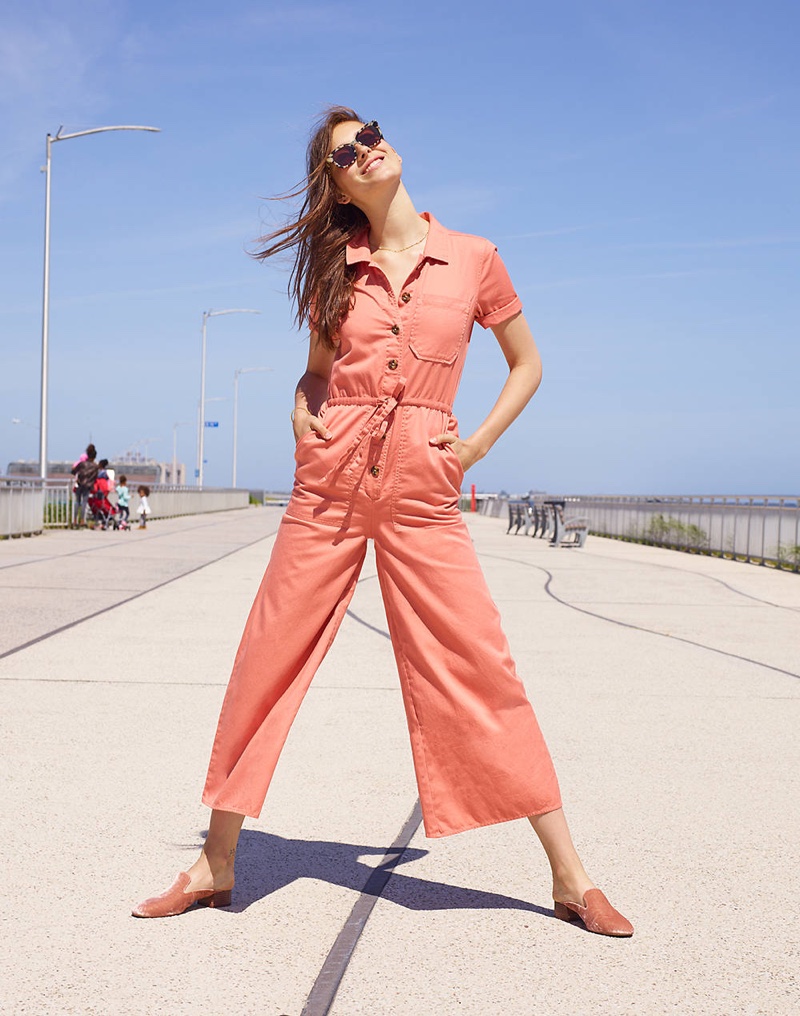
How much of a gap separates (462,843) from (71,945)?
1.45 m

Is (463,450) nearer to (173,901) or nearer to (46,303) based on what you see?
(173,901)

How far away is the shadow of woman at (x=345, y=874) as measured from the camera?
3461mm

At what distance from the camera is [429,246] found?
330cm

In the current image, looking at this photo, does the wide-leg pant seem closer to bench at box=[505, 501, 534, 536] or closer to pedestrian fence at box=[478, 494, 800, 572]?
pedestrian fence at box=[478, 494, 800, 572]

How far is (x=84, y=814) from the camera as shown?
168 inches

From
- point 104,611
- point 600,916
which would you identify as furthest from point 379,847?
point 104,611

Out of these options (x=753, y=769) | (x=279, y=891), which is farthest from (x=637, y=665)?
(x=279, y=891)

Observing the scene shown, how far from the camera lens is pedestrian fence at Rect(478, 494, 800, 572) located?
62.5ft

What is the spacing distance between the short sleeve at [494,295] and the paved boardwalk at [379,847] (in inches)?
62.4

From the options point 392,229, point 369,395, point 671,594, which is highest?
point 392,229

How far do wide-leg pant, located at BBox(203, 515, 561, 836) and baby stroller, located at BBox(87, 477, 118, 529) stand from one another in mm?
24828

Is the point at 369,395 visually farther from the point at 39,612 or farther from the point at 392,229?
the point at 39,612

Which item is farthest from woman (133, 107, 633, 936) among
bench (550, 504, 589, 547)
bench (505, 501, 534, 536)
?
bench (505, 501, 534, 536)

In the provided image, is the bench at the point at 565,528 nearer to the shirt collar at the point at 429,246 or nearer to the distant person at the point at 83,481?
the distant person at the point at 83,481
